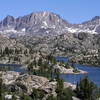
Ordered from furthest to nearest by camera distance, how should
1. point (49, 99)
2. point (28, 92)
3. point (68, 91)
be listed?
point (28, 92) → point (68, 91) → point (49, 99)

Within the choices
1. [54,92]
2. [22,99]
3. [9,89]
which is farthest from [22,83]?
[22,99]

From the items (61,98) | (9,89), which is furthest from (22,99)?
(9,89)

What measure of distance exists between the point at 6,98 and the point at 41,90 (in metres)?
27.0

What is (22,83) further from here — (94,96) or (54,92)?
(94,96)

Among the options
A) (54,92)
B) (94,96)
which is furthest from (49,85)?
(94,96)

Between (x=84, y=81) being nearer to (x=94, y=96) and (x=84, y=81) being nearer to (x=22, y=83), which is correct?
(x=94, y=96)

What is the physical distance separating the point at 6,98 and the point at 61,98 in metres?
23.5

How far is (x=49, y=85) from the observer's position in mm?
196250

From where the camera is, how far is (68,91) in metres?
175

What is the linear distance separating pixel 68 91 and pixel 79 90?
37.3 feet

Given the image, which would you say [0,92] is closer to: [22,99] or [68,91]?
[22,99]

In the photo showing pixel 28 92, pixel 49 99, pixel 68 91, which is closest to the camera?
pixel 49 99

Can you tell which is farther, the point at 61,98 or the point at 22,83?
the point at 22,83

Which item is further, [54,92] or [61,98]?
[54,92]
